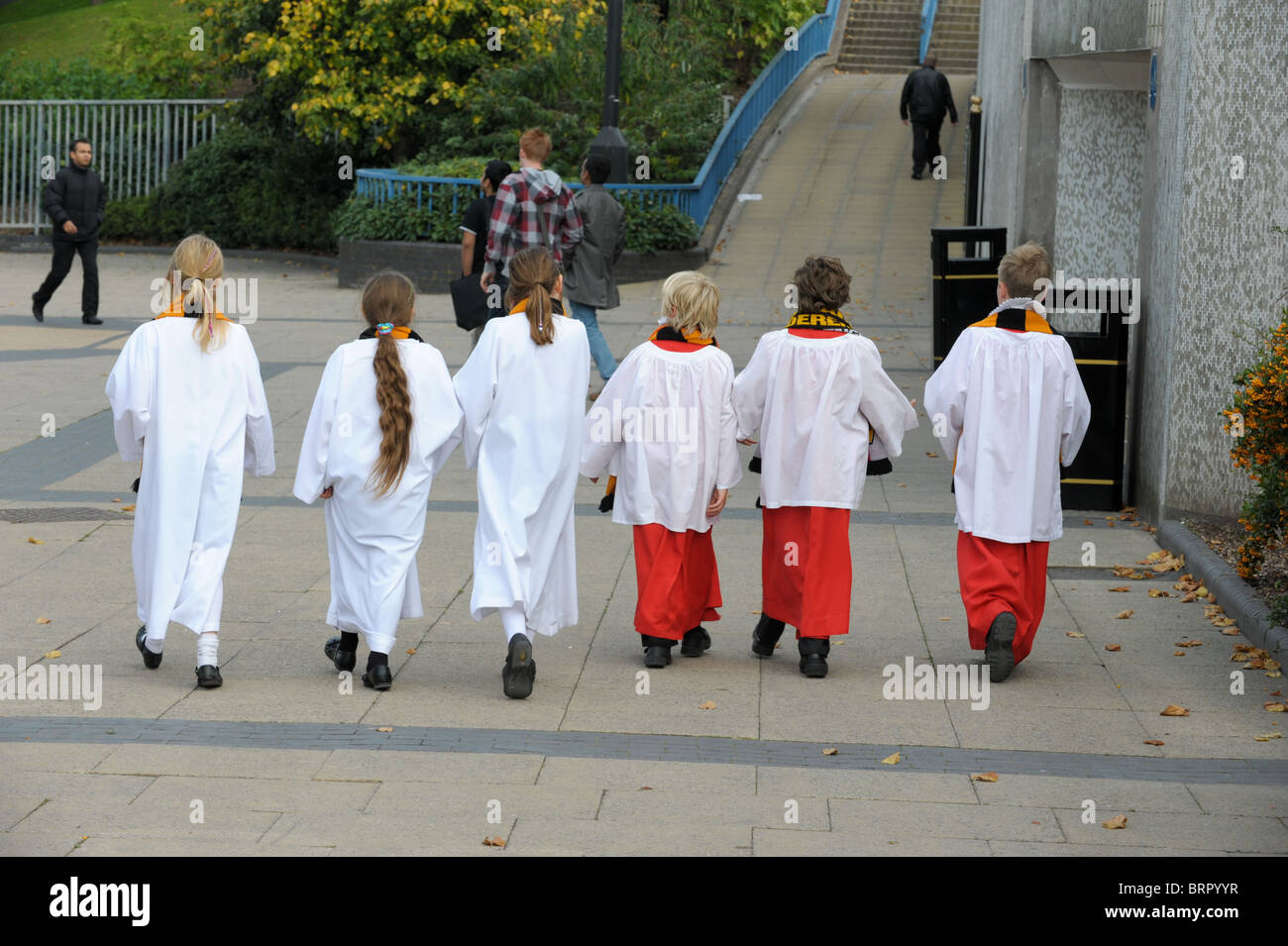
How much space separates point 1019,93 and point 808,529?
9134 millimetres

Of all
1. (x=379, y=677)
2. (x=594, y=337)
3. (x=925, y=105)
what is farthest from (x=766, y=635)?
(x=925, y=105)

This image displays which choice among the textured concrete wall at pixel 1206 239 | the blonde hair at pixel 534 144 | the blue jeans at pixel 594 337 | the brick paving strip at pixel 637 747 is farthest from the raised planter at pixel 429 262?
the brick paving strip at pixel 637 747

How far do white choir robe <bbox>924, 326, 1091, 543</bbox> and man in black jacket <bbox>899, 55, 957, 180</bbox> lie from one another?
1704 cm

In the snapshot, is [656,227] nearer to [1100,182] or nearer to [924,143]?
[924,143]

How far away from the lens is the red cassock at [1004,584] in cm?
653

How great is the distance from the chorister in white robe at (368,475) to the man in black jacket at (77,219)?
→ 10.5 m

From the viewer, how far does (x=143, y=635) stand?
6367mm

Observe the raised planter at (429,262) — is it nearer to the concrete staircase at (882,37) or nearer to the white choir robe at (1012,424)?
the white choir robe at (1012,424)

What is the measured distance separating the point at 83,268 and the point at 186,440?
34.3ft

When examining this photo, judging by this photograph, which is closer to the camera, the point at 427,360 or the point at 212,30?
the point at 427,360

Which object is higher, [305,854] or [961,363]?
[961,363]

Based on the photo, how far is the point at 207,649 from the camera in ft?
20.2

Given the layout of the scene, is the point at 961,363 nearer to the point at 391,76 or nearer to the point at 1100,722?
the point at 1100,722
